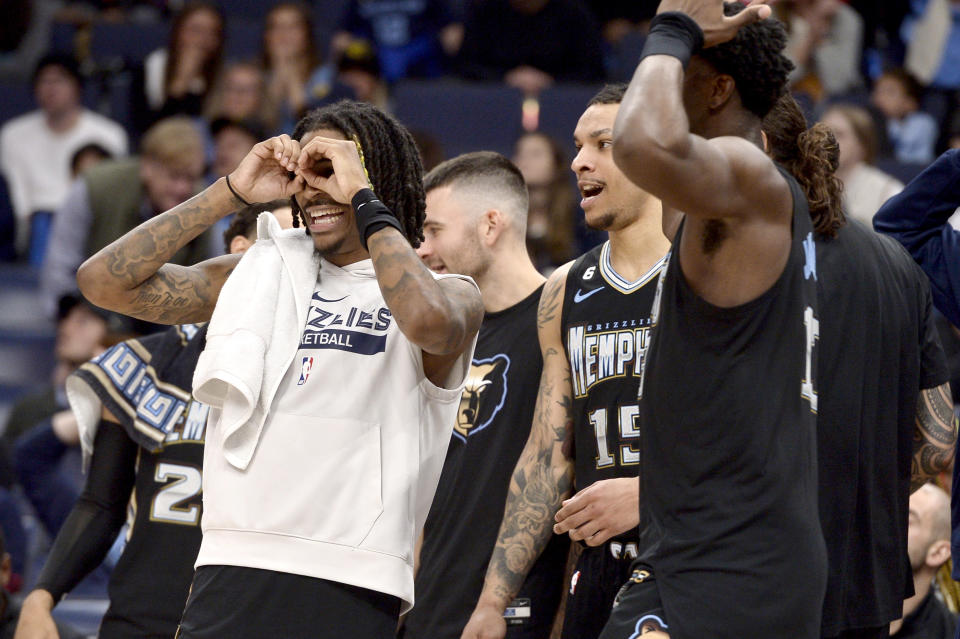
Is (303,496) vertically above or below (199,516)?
above

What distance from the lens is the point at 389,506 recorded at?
288 centimetres

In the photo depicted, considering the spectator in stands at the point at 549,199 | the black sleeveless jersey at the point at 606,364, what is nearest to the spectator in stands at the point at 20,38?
the spectator in stands at the point at 549,199

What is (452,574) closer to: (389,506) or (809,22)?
(389,506)

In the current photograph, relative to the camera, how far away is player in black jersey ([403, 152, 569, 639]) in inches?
158

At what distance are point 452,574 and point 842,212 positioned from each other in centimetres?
170

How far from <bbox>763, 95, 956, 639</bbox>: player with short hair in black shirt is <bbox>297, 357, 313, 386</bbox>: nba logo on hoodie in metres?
1.14

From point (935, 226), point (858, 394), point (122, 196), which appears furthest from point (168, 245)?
point (122, 196)

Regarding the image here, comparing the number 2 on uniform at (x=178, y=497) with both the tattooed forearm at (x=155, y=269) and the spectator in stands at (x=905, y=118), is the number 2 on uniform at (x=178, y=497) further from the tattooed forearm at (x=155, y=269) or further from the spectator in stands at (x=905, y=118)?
the spectator in stands at (x=905, y=118)

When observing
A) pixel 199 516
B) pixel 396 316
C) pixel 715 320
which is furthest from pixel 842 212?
pixel 199 516

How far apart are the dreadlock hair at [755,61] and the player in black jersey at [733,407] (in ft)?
0.16

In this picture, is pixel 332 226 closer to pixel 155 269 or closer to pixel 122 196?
pixel 155 269

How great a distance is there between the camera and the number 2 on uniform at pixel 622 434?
11.7 ft

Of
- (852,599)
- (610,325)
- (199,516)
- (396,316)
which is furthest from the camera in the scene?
(199,516)

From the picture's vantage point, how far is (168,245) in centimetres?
318
